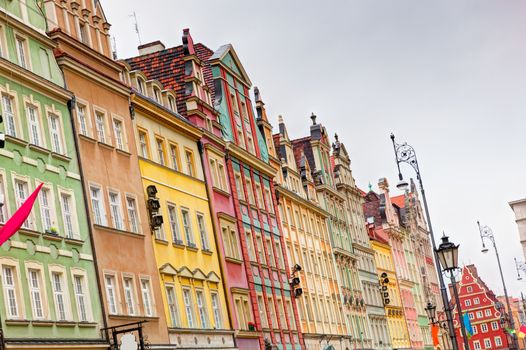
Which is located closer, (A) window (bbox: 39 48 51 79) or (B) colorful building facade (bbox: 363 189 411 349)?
(A) window (bbox: 39 48 51 79)

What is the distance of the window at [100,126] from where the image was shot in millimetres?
41919

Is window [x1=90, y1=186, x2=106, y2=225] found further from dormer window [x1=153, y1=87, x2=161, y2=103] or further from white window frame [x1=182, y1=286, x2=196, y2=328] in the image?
dormer window [x1=153, y1=87, x2=161, y2=103]

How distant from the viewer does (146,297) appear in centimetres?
4247

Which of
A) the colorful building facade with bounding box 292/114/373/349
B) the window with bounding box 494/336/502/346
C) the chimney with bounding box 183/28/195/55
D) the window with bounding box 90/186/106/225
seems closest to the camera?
the window with bounding box 90/186/106/225

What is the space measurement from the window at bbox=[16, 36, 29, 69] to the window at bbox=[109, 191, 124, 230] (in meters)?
6.37

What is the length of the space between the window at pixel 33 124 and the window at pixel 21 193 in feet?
5.29

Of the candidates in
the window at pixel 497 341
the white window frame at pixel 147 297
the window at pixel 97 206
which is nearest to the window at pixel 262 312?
the white window frame at pixel 147 297

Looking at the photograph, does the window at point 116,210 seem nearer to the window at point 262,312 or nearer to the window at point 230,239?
the window at point 230,239

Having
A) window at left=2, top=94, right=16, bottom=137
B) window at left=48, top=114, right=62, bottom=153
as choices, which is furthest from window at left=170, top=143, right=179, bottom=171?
window at left=2, top=94, right=16, bottom=137

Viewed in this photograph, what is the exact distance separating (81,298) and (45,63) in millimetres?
7839

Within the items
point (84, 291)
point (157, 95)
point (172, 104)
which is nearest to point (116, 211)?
point (84, 291)

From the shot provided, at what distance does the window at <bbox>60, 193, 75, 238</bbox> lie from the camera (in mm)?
37656

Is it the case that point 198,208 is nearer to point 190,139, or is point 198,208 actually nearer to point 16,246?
point 190,139

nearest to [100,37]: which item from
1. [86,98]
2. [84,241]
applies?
[86,98]
